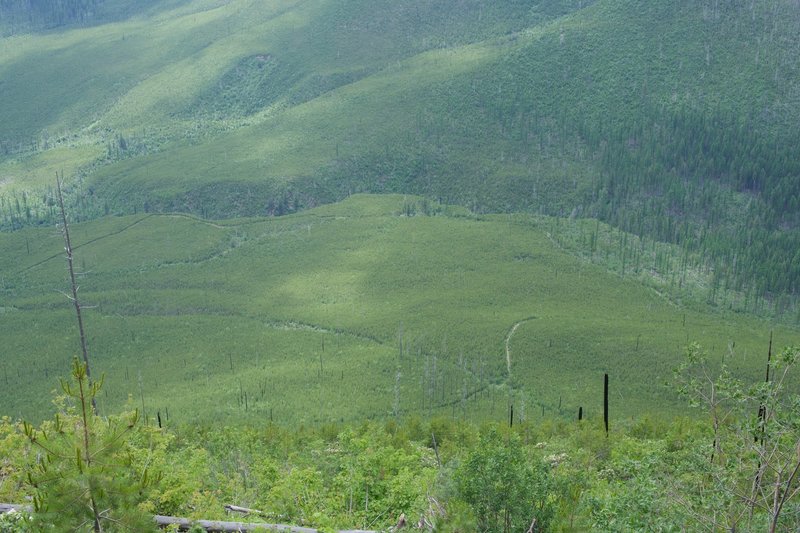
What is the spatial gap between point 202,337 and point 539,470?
136552 mm

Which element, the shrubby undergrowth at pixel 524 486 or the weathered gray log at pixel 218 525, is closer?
the shrubby undergrowth at pixel 524 486

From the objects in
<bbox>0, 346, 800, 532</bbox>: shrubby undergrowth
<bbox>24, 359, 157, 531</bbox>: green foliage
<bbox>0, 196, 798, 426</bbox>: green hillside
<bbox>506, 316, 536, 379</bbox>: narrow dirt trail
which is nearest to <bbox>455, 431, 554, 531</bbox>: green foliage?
<bbox>0, 346, 800, 532</bbox>: shrubby undergrowth

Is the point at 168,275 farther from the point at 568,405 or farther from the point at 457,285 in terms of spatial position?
the point at 568,405

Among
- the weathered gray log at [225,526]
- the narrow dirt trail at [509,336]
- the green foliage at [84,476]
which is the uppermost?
the green foliage at [84,476]

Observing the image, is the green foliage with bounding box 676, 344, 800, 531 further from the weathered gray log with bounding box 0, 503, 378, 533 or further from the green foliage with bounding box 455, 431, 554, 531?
the weathered gray log with bounding box 0, 503, 378, 533

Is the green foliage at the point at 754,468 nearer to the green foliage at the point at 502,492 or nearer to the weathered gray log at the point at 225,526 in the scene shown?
the green foliage at the point at 502,492

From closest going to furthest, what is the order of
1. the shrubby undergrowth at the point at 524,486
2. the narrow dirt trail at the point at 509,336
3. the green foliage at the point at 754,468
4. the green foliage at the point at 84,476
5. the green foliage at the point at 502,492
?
the green foliage at the point at 84,476 < the shrubby undergrowth at the point at 524,486 < the green foliage at the point at 754,468 < the green foliage at the point at 502,492 < the narrow dirt trail at the point at 509,336

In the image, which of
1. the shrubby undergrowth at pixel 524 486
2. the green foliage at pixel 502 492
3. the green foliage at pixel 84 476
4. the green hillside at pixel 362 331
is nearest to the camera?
the green foliage at pixel 84 476

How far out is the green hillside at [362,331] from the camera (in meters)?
125

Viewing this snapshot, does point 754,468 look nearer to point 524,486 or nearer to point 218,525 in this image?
point 524,486

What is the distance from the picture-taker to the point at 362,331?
15225cm

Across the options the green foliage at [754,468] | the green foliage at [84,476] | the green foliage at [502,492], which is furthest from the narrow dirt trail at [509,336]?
the green foliage at [84,476]

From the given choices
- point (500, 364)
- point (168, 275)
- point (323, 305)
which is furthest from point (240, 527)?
point (168, 275)

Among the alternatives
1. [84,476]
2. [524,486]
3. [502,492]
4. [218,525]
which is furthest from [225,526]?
[524,486]
